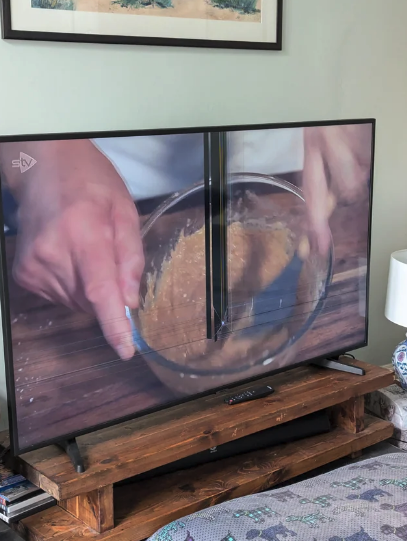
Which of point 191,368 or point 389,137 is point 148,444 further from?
point 389,137

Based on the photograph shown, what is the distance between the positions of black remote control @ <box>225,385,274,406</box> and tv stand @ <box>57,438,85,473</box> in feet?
1.76

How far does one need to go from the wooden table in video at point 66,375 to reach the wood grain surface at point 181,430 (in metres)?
0.07

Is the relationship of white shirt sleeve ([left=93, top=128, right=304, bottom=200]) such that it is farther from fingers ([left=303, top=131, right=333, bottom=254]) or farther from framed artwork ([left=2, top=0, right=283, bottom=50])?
framed artwork ([left=2, top=0, right=283, bottom=50])

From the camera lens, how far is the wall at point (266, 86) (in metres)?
2.16

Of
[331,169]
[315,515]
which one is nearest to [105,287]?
[315,515]

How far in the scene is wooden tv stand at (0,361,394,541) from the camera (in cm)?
199

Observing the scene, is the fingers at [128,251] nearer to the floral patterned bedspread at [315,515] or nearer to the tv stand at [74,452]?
the tv stand at [74,452]

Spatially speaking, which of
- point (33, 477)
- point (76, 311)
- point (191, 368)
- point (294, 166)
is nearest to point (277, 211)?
point (294, 166)

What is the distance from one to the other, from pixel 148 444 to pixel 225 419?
27 centimetres

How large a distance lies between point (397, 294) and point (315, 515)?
1228 millimetres

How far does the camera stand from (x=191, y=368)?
7.45 feet

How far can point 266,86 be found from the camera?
106 inches

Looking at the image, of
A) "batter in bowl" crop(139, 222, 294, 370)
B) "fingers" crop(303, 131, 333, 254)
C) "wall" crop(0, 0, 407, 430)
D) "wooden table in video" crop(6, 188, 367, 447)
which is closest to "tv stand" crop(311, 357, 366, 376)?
"batter in bowl" crop(139, 222, 294, 370)

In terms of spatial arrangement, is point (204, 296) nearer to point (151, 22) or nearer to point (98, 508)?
point (98, 508)
